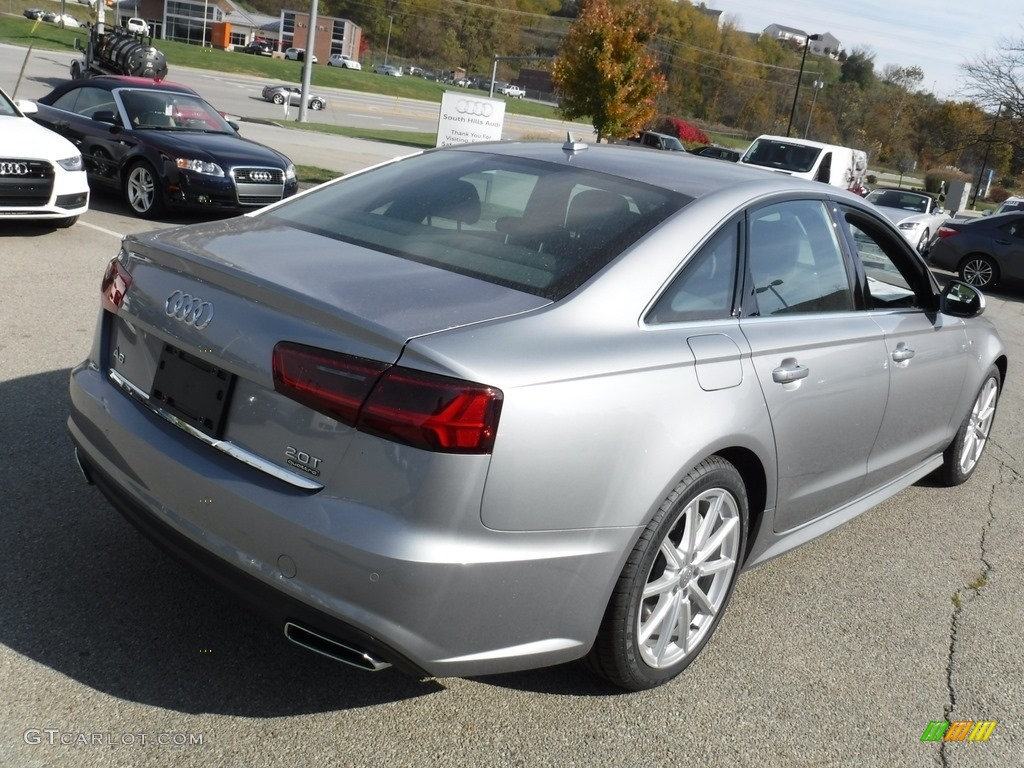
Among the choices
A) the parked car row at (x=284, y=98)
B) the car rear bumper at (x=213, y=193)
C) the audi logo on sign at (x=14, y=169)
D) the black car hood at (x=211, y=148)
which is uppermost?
the black car hood at (x=211, y=148)

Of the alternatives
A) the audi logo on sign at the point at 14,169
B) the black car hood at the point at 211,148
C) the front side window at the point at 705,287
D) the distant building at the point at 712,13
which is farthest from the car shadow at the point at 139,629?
the distant building at the point at 712,13

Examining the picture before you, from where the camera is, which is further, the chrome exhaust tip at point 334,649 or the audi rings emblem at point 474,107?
the audi rings emblem at point 474,107

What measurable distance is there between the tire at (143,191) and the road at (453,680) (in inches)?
263

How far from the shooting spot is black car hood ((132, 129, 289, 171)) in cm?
1085

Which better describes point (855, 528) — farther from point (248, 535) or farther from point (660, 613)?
point (248, 535)

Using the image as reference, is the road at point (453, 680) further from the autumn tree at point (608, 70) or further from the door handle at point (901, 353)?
the autumn tree at point (608, 70)

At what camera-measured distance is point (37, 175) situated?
857 cm

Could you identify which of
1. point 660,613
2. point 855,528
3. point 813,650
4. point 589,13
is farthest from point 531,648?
point 589,13

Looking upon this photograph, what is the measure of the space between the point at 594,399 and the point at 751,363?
0.80 meters

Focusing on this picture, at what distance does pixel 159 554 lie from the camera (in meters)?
3.72

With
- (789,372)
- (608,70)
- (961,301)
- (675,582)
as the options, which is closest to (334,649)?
(675,582)

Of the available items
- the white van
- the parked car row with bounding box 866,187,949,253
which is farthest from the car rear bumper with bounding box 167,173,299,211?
the white van

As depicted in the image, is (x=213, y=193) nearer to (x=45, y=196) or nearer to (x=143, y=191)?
(x=143, y=191)

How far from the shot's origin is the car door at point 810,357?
11.3ft
